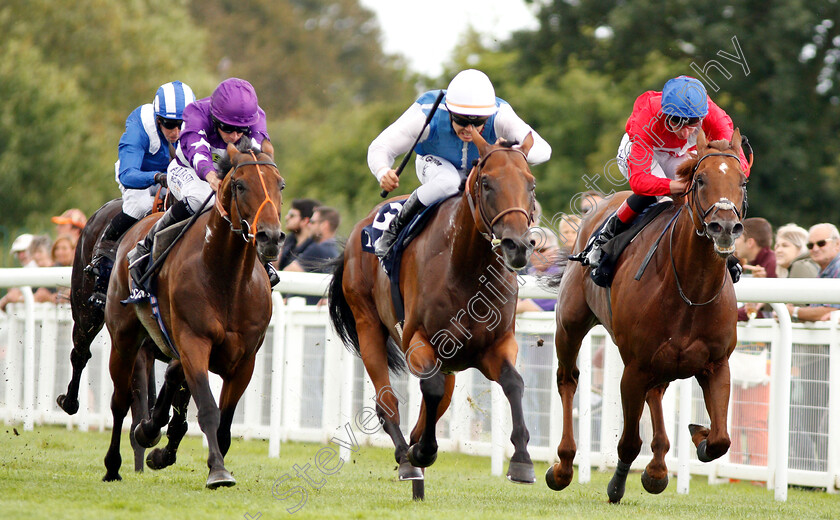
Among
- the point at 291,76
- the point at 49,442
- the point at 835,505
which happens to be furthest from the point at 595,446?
the point at 291,76

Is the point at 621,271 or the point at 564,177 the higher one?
the point at 564,177

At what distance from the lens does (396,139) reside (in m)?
6.61

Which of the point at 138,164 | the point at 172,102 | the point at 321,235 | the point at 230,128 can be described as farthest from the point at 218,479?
the point at 321,235

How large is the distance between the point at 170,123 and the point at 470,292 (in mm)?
2955

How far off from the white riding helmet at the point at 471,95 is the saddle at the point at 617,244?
3.55 feet

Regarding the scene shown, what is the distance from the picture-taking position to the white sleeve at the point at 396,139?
6.60 meters

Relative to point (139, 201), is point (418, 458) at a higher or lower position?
lower

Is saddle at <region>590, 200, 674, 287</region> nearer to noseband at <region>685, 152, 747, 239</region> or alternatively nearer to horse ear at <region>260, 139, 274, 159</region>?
noseband at <region>685, 152, 747, 239</region>

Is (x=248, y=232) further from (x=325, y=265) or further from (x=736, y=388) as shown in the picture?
(x=736, y=388)

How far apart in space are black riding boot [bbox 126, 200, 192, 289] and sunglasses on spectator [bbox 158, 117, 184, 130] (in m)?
1.04

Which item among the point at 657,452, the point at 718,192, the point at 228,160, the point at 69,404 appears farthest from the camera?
the point at 69,404

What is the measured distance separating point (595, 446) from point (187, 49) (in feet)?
81.4

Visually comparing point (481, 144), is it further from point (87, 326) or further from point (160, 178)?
point (87, 326)

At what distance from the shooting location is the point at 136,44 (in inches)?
1172
